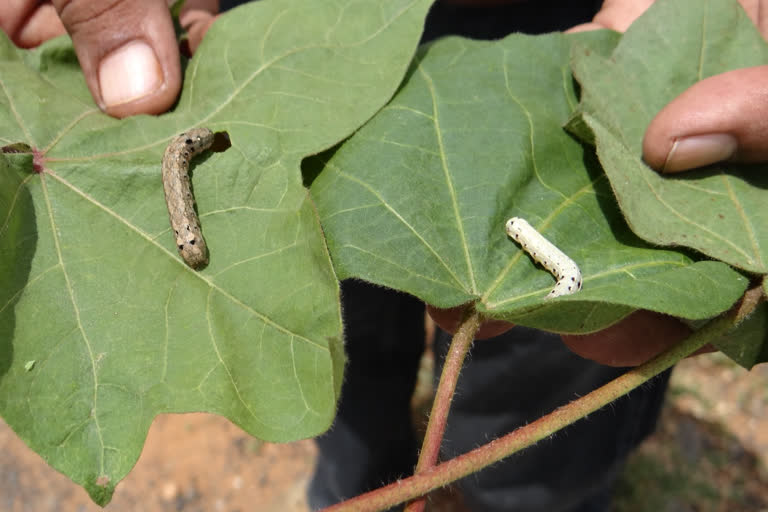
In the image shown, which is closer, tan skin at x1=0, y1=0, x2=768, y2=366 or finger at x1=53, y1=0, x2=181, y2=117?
tan skin at x1=0, y1=0, x2=768, y2=366

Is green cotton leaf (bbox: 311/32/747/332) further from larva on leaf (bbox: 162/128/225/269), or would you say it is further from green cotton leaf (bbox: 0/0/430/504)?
larva on leaf (bbox: 162/128/225/269)

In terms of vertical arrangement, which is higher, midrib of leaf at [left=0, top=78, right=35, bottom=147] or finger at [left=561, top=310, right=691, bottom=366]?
midrib of leaf at [left=0, top=78, right=35, bottom=147]

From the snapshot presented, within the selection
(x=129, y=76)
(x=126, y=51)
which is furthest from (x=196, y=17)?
(x=129, y=76)

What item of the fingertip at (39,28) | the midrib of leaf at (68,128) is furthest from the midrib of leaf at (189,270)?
the fingertip at (39,28)

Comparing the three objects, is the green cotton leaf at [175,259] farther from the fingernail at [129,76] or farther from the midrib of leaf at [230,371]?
the fingernail at [129,76]

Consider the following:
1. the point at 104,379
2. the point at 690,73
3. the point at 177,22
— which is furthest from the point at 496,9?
the point at 104,379

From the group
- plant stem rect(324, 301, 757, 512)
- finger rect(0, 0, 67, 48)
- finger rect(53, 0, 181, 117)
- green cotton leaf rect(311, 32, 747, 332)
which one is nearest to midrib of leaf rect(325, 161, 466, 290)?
green cotton leaf rect(311, 32, 747, 332)

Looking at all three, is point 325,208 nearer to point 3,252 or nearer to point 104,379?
point 104,379

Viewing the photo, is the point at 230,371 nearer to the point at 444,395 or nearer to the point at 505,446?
the point at 444,395
